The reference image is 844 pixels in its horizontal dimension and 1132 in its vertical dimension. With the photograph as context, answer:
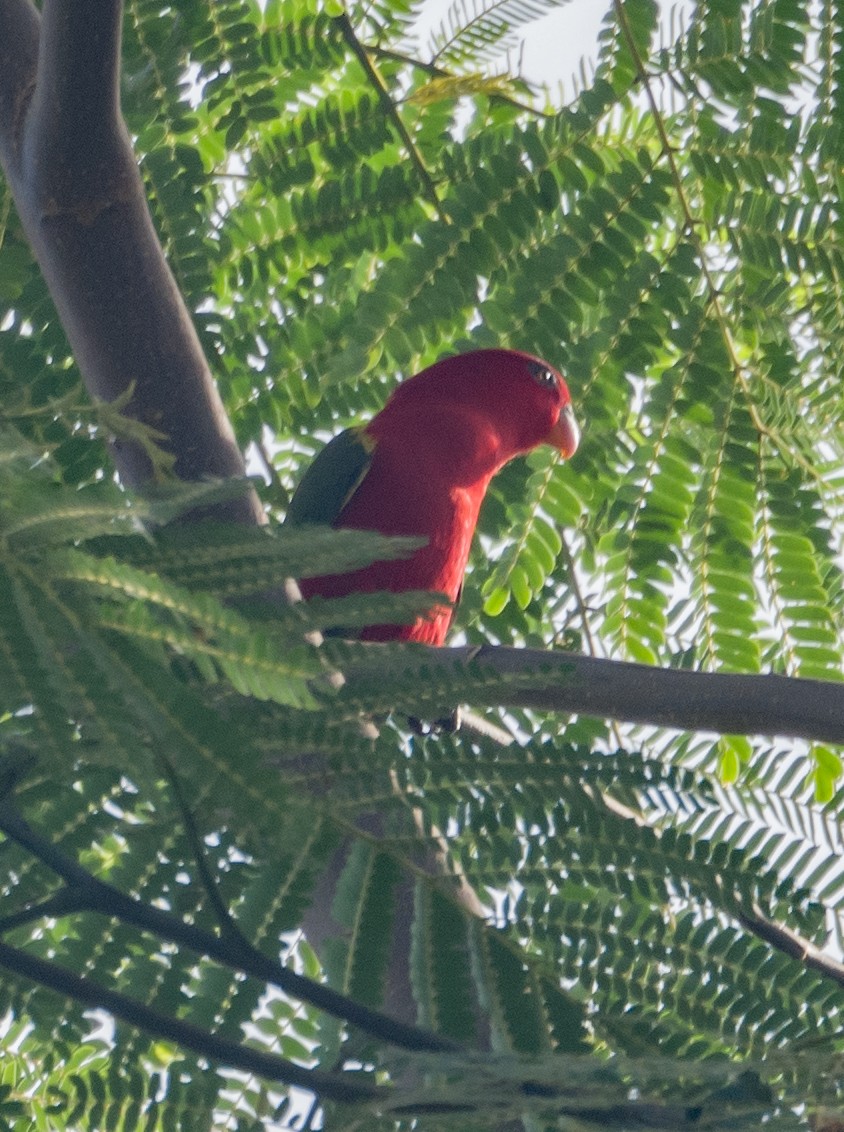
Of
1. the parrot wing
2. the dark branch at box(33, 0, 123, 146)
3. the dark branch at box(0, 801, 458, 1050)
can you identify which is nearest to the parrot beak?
the parrot wing

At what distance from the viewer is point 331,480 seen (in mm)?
3186

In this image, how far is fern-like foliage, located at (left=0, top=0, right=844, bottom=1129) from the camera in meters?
1.12

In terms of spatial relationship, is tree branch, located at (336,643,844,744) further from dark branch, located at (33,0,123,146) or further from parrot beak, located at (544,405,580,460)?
dark branch, located at (33,0,123,146)

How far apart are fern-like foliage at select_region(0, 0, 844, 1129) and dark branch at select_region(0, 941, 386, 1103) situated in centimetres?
4

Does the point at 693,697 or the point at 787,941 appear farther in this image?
the point at 693,697

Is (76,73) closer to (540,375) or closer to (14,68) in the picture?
(14,68)

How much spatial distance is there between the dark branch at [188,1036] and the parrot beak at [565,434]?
170 centimetres

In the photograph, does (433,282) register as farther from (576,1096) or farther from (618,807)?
(576,1096)

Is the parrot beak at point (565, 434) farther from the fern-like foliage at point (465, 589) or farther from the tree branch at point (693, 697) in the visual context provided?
the tree branch at point (693, 697)

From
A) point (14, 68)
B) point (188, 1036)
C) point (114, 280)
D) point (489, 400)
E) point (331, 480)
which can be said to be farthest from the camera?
point (489, 400)

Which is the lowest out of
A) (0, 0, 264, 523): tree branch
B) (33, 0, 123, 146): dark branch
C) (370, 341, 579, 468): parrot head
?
(0, 0, 264, 523): tree branch

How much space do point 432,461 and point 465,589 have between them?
1.43ft

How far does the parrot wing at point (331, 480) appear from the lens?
3121mm

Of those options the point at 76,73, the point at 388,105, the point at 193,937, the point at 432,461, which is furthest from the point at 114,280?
the point at 432,461
